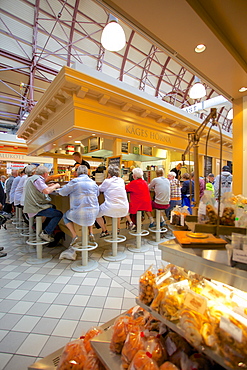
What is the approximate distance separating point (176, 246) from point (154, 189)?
3.43 m

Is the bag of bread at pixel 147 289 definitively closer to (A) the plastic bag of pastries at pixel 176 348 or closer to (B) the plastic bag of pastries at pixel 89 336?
(A) the plastic bag of pastries at pixel 176 348

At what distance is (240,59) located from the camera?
208 centimetres

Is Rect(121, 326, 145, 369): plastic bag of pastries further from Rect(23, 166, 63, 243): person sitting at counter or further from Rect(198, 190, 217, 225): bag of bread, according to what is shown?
Rect(23, 166, 63, 243): person sitting at counter

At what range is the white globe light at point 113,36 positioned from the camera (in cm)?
314

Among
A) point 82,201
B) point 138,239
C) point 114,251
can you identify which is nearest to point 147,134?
point 138,239

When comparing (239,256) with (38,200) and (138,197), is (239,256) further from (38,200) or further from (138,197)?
(38,200)

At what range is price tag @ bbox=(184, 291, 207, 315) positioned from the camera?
841mm

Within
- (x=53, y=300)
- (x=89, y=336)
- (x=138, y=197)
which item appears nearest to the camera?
(x=89, y=336)

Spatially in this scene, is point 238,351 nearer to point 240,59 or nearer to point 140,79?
point 240,59

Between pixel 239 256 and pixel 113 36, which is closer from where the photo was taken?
pixel 239 256

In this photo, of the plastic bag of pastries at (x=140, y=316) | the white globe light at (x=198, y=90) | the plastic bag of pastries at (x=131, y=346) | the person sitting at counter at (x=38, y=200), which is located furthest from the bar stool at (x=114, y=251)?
the white globe light at (x=198, y=90)

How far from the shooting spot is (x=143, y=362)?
2.90 ft

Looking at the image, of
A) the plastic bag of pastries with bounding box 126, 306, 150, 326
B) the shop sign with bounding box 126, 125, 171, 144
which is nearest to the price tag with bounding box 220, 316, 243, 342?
the plastic bag of pastries with bounding box 126, 306, 150, 326

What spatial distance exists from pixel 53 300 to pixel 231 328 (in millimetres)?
2182
